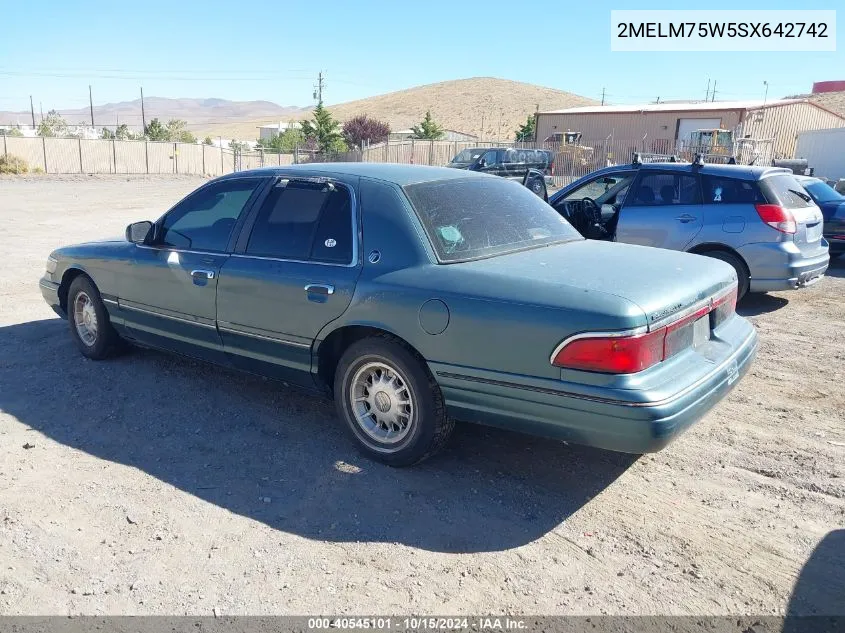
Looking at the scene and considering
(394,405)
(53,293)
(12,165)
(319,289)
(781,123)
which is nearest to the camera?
(394,405)

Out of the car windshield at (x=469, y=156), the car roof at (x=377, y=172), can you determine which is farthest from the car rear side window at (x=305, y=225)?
the car windshield at (x=469, y=156)

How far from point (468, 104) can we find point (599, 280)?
385 feet

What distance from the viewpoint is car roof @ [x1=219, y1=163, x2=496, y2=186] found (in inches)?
170

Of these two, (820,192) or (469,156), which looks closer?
(820,192)

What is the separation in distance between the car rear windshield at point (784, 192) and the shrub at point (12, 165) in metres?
39.2

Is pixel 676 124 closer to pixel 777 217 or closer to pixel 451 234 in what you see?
pixel 777 217

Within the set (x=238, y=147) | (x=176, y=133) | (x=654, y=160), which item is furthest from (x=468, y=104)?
(x=654, y=160)

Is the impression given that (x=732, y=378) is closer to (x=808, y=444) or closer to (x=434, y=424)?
(x=808, y=444)

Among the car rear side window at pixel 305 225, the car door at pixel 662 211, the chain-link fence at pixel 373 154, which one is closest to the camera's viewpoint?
the car rear side window at pixel 305 225

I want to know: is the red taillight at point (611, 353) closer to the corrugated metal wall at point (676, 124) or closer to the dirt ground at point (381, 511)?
the dirt ground at point (381, 511)

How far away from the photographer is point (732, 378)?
3.87 meters

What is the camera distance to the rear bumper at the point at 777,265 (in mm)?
7301

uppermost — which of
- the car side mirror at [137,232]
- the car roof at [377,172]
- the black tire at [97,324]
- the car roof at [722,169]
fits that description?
the car roof at [722,169]

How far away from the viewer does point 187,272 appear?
16.0 ft
